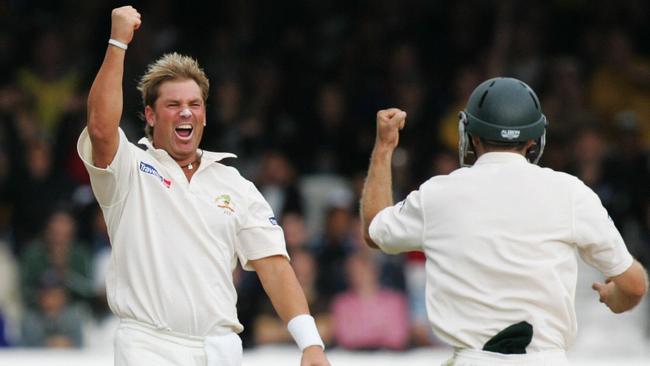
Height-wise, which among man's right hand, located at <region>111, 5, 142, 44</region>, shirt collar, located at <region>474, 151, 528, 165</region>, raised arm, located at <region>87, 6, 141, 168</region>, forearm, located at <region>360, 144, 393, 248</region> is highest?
man's right hand, located at <region>111, 5, 142, 44</region>

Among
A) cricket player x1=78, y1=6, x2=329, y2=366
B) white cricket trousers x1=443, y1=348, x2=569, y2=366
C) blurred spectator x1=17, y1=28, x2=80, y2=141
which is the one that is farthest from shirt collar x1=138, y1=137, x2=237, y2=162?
blurred spectator x1=17, y1=28, x2=80, y2=141

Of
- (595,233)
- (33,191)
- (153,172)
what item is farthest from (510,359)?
(33,191)

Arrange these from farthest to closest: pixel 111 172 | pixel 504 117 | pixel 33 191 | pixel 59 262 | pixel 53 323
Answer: pixel 33 191 < pixel 59 262 < pixel 53 323 < pixel 111 172 < pixel 504 117

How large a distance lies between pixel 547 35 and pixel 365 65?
5.60 feet

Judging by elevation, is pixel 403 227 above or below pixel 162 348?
above

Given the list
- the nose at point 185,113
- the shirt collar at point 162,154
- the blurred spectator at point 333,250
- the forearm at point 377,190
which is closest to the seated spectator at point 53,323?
the blurred spectator at point 333,250

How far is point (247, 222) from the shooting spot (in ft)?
20.8

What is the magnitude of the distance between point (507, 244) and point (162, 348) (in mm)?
1521

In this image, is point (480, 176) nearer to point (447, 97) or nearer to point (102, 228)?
point (102, 228)

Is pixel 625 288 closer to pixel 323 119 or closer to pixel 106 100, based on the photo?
pixel 106 100

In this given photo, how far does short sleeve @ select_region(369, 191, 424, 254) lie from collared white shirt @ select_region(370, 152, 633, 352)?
1.5 inches

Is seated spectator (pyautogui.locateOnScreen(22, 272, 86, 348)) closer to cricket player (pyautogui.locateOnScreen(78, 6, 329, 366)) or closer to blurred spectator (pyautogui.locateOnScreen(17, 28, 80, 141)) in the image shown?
blurred spectator (pyautogui.locateOnScreen(17, 28, 80, 141))

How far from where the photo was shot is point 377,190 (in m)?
6.16

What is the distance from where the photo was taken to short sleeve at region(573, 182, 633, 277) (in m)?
5.56
